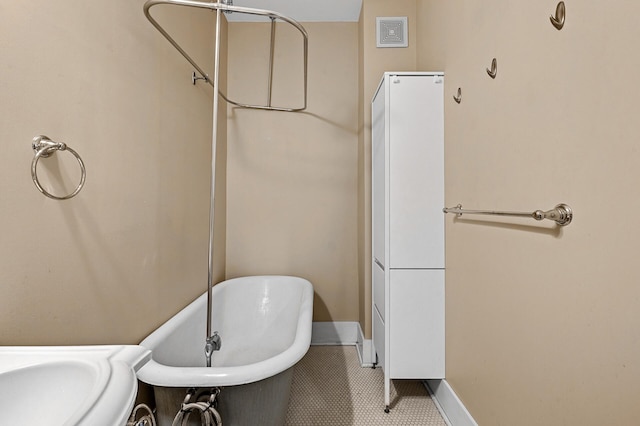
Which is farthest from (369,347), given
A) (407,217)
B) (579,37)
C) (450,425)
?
(579,37)

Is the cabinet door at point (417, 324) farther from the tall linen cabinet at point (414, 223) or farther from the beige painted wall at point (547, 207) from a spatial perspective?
the beige painted wall at point (547, 207)

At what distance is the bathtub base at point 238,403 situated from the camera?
103 centimetres

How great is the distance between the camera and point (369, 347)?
83.3 inches

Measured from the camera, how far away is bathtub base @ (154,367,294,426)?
40.7 inches

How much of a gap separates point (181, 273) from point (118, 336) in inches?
21.4

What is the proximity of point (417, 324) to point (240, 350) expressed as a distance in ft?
3.52

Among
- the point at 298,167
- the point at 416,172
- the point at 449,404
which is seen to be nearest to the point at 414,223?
the point at 416,172

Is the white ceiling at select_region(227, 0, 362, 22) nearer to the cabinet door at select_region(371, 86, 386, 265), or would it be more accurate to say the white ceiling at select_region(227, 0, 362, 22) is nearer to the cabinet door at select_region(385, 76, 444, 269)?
the cabinet door at select_region(371, 86, 386, 265)

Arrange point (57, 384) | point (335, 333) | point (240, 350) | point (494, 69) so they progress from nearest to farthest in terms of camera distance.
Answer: point (57, 384)
point (494, 69)
point (240, 350)
point (335, 333)

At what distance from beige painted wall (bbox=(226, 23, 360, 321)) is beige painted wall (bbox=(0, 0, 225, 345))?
0.77 meters

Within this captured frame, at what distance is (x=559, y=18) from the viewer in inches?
32.1

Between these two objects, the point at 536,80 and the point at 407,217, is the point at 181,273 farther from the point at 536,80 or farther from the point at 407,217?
the point at 536,80

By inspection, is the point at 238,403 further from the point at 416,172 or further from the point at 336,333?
the point at 336,333

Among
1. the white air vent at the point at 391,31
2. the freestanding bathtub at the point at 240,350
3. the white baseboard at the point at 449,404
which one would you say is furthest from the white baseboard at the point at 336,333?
the white air vent at the point at 391,31
